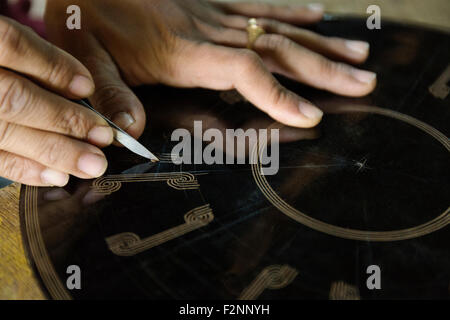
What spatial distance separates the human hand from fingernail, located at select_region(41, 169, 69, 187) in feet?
0.71

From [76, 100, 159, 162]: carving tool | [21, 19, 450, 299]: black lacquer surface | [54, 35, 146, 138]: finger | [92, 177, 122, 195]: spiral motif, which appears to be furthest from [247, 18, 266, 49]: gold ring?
[92, 177, 122, 195]: spiral motif

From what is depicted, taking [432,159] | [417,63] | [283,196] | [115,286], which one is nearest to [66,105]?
[115,286]

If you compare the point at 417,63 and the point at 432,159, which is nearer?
the point at 432,159

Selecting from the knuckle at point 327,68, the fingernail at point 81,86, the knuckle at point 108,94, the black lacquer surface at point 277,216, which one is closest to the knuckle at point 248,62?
the black lacquer surface at point 277,216

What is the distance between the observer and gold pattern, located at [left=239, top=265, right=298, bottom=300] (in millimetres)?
689

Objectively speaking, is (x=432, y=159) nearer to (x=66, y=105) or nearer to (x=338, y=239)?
(x=338, y=239)

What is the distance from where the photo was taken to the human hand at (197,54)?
1.04 meters

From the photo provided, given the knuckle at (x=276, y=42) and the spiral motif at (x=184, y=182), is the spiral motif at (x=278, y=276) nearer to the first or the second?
the spiral motif at (x=184, y=182)

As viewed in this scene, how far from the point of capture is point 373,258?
0.75m

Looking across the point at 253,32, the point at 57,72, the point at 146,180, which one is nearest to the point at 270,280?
the point at 146,180

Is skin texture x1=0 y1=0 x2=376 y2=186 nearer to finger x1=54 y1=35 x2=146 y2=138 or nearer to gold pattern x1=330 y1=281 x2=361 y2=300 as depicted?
finger x1=54 y1=35 x2=146 y2=138

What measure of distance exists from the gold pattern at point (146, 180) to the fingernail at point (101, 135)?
83 millimetres
